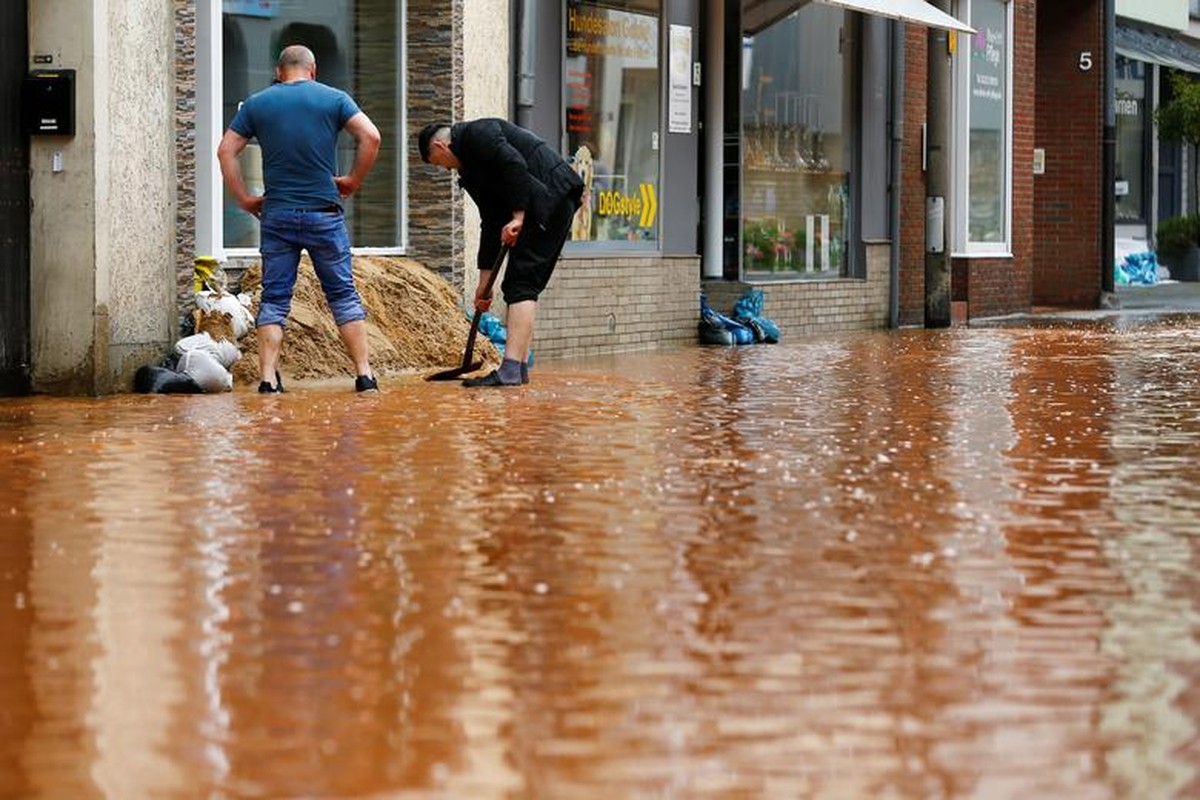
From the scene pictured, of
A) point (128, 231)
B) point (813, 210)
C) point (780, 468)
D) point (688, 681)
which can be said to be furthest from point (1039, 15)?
point (688, 681)

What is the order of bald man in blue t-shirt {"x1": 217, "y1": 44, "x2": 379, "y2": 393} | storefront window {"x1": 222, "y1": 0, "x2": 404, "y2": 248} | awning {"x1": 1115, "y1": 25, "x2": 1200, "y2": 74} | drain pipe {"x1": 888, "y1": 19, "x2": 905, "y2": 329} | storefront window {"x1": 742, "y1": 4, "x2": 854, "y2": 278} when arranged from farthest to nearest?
awning {"x1": 1115, "y1": 25, "x2": 1200, "y2": 74}, drain pipe {"x1": 888, "y1": 19, "x2": 905, "y2": 329}, storefront window {"x1": 742, "y1": 4, "x2": 854, "y2": 278}, storefront window {"x1": 222, "y1": 0, "x2": 404, "y2": 248}, bald man in blue t-shirt {"x1": 217, "y1": 44, "x2": 379, "y2": 393}

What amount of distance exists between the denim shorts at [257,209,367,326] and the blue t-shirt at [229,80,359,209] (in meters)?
0.09

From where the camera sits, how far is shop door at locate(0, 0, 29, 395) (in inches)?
522

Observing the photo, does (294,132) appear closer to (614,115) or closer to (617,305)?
(617,305)

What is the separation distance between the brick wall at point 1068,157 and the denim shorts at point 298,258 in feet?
58.3

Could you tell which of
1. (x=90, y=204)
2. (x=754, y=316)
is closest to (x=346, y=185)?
(x=90, y=204)

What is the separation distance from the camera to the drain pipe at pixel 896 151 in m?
24.1

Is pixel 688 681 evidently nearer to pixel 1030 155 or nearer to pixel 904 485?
pixel 904 485

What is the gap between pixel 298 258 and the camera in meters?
13.4

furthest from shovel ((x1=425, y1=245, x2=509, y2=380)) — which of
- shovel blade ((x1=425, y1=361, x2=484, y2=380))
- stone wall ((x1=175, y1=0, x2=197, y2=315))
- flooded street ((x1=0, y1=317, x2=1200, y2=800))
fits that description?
flooded street ((x1=0, y1=317, x2=1200, y2=800))

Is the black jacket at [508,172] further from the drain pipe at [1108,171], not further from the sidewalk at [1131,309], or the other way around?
the drain pipe at [1108,171]

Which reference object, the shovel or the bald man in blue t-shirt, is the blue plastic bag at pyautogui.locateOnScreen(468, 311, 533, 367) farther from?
the bald man in blue t-shirt

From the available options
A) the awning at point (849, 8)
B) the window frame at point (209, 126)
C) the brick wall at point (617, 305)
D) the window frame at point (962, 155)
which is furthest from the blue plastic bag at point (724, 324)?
the window frame at point (209, 126)

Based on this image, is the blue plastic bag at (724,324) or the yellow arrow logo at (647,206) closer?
the yellow arrow logo at (647,206)
